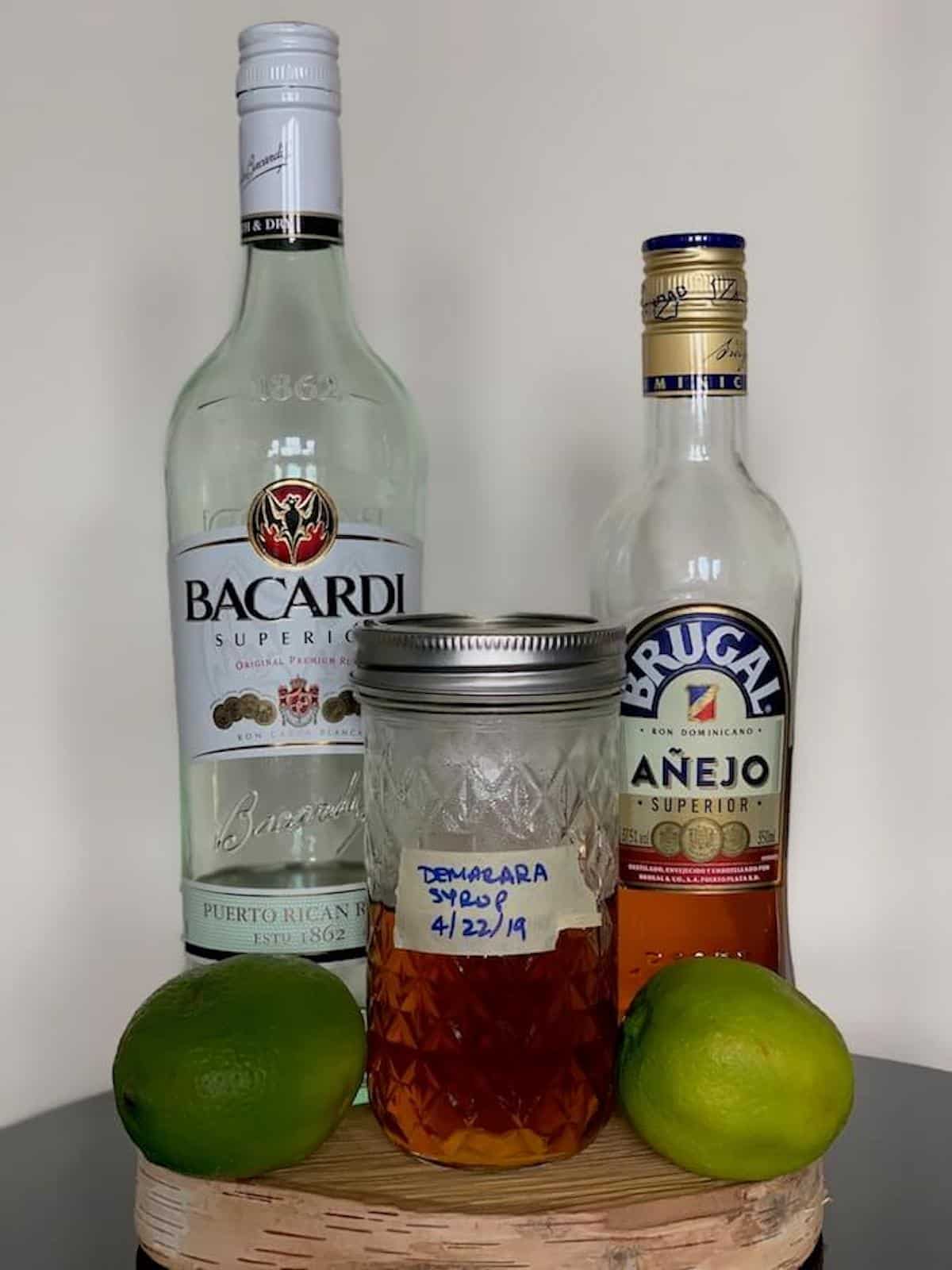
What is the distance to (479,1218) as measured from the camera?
0.66 metres

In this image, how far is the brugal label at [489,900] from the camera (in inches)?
27.0

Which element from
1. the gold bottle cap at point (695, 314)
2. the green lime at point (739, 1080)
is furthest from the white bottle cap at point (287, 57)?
the green lime at point (739, 1080)

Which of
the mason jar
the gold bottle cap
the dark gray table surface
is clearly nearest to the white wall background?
the dark gray table surface

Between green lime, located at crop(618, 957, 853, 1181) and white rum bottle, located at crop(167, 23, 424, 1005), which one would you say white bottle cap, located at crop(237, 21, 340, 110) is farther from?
green lime, located at crop(618, 957, 853, 1181)

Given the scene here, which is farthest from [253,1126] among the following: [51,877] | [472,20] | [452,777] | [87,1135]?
[472,20]

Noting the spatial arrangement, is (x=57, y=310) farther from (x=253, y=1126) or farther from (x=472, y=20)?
(x=253, y=1126)

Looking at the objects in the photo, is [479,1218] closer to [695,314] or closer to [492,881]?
[492,881]

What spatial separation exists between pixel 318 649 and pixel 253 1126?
228mm

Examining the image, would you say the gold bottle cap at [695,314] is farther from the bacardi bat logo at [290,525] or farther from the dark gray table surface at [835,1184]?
the dark gray table surface at [835,1184]

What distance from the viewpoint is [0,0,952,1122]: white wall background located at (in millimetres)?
1061

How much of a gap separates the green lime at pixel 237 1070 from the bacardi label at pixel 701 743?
0.18 m

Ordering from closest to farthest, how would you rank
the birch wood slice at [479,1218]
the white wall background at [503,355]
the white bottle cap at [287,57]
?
the birch wood slice at [479,1218]
the white bottle cap at [287,57]
the white wall background at [503,355]

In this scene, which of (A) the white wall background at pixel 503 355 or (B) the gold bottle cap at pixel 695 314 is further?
(A) the white wall background at pixel 503 355

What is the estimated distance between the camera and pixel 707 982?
2.34ft
